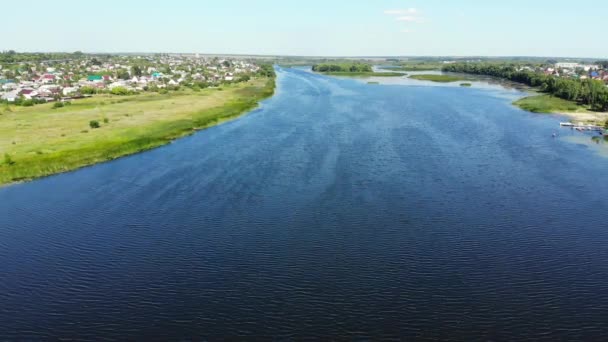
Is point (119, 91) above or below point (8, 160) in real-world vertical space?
above

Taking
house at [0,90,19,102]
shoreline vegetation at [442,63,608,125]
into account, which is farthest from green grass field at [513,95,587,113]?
house at [0,90,19,102]

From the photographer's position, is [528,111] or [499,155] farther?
[528,111]

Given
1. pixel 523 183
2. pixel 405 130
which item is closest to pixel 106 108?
pixel 405 130

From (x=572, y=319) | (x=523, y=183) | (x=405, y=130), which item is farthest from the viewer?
(x=405, y=130)

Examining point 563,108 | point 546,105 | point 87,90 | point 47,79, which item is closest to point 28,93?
point 87,90

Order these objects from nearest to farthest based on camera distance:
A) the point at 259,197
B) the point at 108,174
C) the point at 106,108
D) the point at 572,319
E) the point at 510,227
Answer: the point at 572,319 < the point at 510,227 < the point at 259,197 < the point at 108,174 < the point at 106,108

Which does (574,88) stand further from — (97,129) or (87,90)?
(87,90)

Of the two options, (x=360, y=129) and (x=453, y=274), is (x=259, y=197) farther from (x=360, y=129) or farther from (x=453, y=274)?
(x=360, y=129)
